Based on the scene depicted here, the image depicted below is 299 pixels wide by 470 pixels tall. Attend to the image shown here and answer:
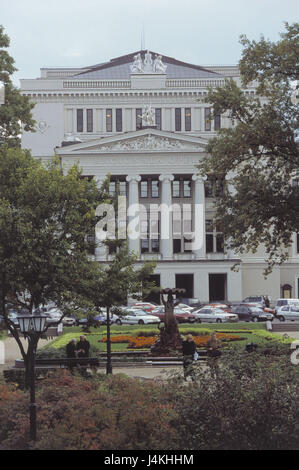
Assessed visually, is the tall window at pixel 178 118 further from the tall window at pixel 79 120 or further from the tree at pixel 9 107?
the tree at pixel 9 107

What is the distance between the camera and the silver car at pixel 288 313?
180ft

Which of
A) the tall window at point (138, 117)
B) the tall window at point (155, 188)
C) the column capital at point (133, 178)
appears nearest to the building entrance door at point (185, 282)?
the tall window at point (155, 188)

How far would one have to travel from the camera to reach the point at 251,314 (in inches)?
2178

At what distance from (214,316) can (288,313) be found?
5840 millimetres

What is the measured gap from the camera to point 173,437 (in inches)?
541

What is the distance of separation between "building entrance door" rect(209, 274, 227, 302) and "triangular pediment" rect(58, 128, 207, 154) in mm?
15325

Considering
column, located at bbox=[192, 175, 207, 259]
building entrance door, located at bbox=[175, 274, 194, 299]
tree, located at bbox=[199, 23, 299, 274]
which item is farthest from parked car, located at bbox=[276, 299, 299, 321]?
tree, located at bbox=[199, 23, 299, 274]

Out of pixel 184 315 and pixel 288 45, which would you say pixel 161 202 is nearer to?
pixel 184 315

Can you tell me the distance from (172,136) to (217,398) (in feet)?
218

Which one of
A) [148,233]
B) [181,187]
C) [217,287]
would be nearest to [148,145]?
[181,187]

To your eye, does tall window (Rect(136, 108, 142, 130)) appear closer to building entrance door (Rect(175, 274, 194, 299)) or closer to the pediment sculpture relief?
the pediment sculpture relief

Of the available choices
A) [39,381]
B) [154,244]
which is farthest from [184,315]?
[39,381]

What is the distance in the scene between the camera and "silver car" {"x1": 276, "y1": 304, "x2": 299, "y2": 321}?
54.7 m
